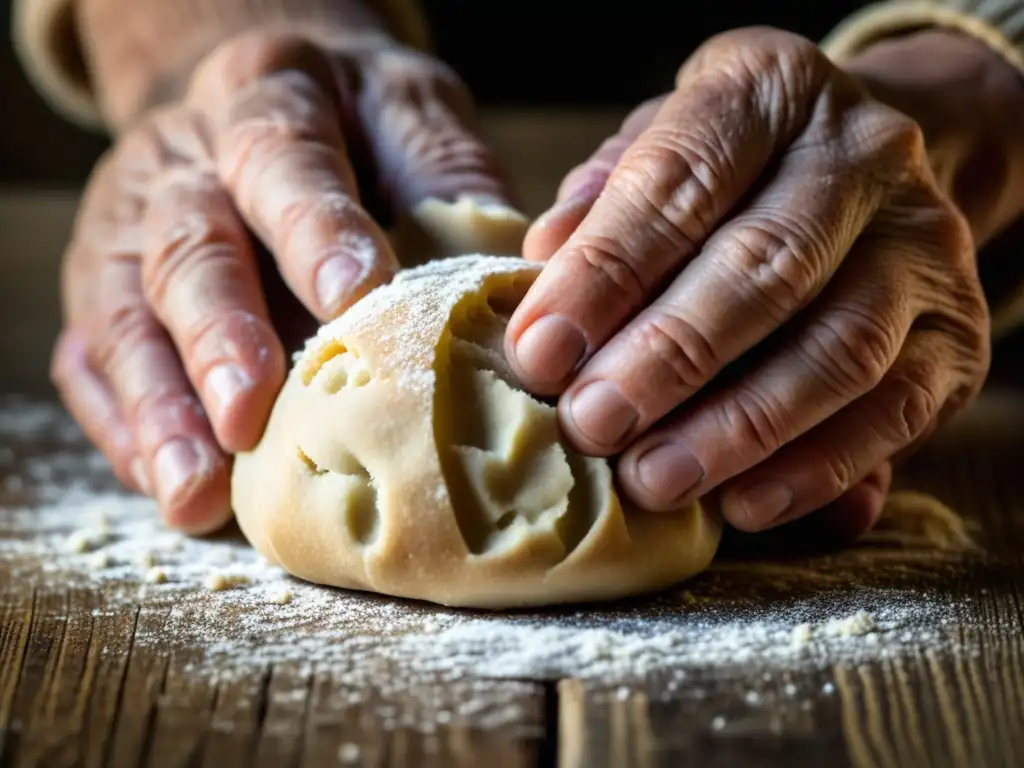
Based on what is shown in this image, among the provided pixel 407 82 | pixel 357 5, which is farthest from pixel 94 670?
pixel 357 5

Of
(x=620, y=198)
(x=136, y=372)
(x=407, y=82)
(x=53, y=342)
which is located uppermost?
(x=407, y=82)

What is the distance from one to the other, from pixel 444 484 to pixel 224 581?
360 mm

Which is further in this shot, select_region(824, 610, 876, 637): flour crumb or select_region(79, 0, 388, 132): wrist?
select_region(79, 0, 388, 132): wrist

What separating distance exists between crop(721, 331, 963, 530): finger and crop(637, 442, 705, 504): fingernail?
0.38ft

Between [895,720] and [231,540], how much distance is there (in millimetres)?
958

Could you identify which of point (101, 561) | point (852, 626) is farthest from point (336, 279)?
point (852, 626)

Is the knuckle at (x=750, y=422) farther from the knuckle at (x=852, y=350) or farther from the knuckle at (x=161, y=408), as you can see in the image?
the knuckle at (x=161, y=408)

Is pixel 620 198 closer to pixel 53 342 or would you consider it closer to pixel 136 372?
pixel 136 372

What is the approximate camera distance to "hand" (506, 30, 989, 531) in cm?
125

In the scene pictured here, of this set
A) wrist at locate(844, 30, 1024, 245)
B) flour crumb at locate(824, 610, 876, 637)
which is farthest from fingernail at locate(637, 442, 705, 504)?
wrist at locate(844, 30, 1024, 245)

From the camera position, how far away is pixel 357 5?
2230 mm

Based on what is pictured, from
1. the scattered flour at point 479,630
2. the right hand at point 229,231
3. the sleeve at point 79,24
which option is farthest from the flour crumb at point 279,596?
the sleeve at point 79,24

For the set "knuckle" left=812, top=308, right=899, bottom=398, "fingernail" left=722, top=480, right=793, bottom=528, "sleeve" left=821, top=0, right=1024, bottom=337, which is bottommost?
"fingernail" left=722, top=480, right=793, bottom=528

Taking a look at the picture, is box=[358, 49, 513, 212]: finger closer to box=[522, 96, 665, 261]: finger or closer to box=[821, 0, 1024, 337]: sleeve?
box=[522, 96, 665, 261]: finger
